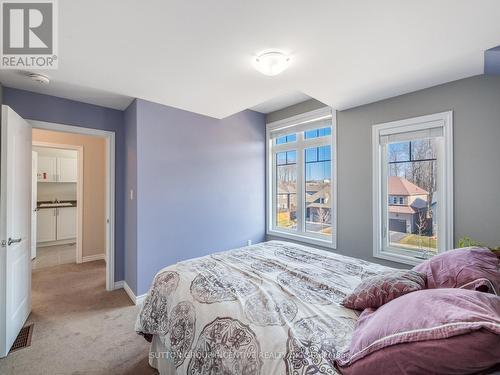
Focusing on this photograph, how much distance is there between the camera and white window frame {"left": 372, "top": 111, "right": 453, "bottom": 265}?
2412 mm

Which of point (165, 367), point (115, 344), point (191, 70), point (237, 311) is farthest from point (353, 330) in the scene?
point (191, 70)

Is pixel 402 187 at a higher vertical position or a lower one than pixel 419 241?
higher

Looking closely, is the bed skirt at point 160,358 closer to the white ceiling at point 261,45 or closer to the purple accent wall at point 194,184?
the purple accent wall at point 194,184

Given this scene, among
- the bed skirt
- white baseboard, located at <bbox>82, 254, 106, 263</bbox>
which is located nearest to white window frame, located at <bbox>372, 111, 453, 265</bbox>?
the bed skirt

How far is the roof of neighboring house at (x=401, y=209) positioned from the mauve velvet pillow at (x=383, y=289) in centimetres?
170

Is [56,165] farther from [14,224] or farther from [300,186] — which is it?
[300,186]

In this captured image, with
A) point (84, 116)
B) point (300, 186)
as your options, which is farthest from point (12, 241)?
point (300, 186)

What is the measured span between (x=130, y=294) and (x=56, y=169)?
4573 mm

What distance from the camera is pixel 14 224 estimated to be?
6.97ft

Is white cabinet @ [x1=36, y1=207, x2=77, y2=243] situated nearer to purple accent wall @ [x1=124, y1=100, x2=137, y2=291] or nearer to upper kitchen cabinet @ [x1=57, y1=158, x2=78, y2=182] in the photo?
upper kitchen cabinet @ [x1=57, y1=158, x2=78, y2=182]

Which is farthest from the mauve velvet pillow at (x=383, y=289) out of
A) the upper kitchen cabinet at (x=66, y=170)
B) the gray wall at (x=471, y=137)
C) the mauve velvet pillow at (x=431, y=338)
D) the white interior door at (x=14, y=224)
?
the upper kitchen cabinet at (x=66, y=170)

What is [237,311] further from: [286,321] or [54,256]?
[54,256]

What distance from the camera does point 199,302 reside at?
4.49 ft
